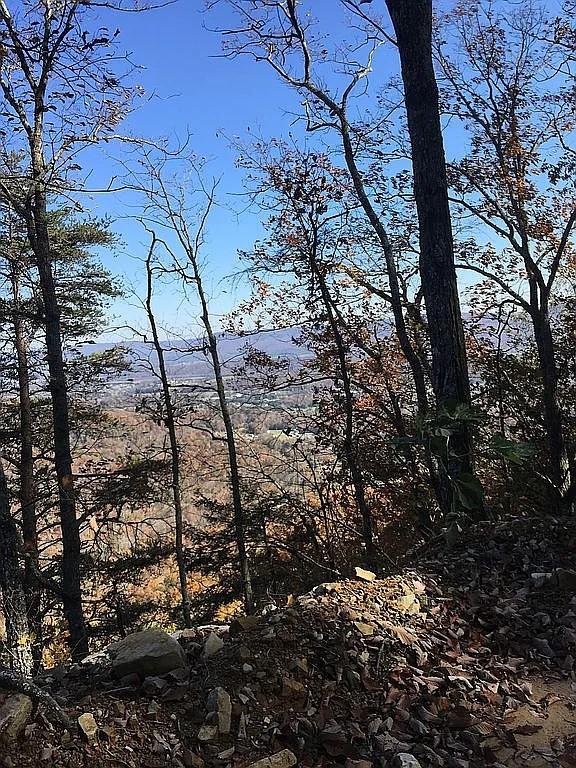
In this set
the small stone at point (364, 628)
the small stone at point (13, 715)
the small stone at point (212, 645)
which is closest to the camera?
the small stone at point (13, 715)

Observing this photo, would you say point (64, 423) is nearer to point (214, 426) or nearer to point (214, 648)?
point (214, 426)

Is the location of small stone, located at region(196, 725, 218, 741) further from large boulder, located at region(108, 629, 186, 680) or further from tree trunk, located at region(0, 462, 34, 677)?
tree trunk, located at region(0, 462, 34, 677)

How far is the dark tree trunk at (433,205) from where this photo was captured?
4.75 m

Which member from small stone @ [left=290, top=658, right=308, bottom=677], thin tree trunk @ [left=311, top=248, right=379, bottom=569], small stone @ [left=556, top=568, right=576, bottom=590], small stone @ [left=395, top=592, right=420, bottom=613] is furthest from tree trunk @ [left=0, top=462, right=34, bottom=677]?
thin tree trunk @ [left=311, top=248, right=379, bottom=569]

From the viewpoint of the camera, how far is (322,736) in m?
2.42

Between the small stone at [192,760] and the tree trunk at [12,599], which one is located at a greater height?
the tree trunk at [12,599]

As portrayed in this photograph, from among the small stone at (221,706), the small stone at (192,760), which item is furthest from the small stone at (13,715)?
the small stone at (221,706)

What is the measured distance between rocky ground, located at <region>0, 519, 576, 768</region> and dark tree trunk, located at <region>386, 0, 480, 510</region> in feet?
5.19

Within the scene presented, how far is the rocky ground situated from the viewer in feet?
7.55

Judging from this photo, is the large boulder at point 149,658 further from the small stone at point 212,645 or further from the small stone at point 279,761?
the small stone at point 279,761

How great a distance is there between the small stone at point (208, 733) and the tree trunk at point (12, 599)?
6.31 ft

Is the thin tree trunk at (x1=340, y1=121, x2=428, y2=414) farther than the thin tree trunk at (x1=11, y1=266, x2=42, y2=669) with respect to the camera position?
No

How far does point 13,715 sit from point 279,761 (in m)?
1.10

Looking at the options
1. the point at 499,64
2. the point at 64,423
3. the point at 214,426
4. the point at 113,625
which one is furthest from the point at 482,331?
the point at 113,625
